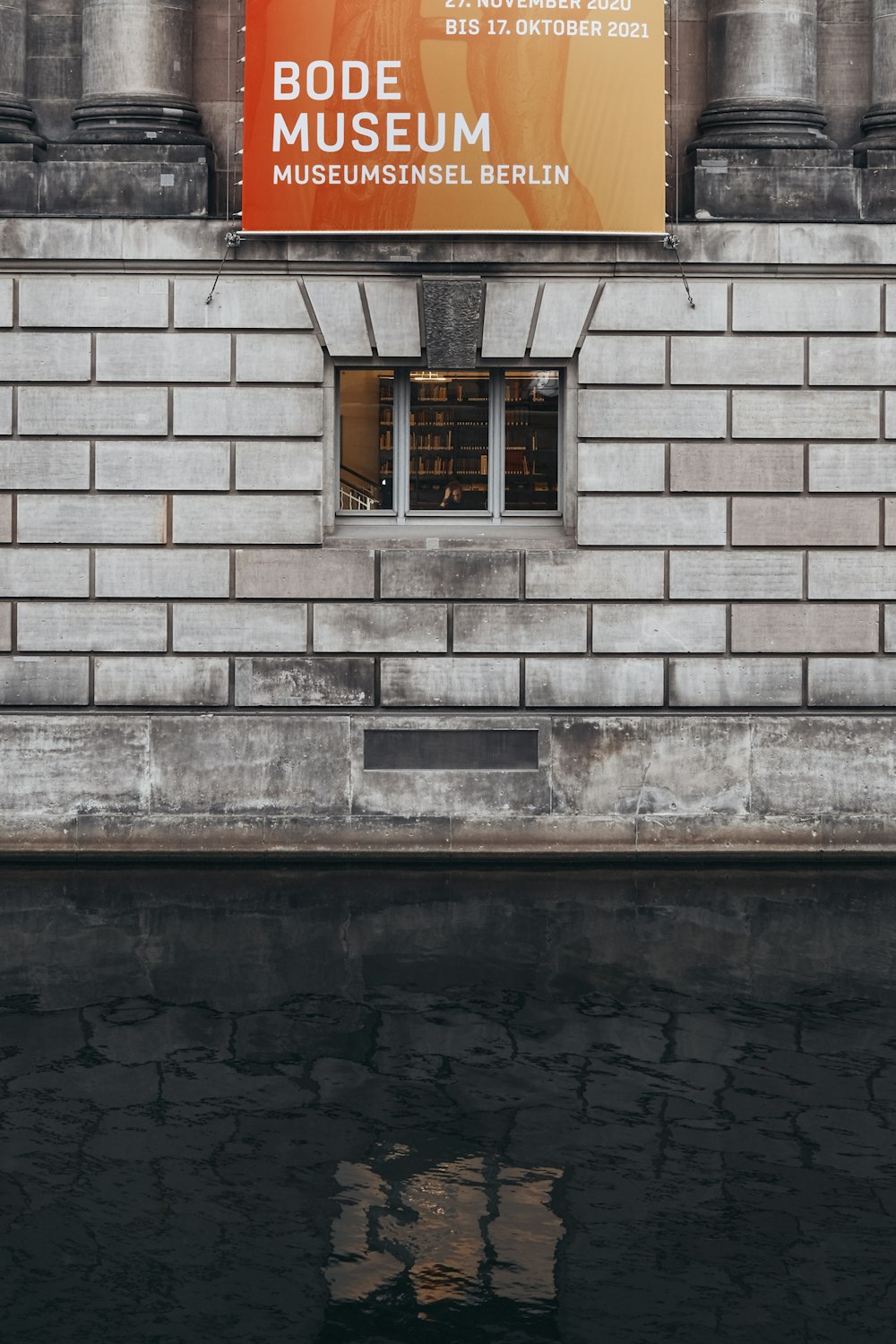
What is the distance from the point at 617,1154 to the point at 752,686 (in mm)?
9082

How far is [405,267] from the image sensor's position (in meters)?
17.1

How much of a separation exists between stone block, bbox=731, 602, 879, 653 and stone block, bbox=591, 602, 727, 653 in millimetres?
214

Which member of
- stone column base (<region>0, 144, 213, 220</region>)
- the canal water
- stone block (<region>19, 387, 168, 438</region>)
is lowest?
the canal water

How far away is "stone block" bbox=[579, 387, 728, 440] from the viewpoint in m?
17.2

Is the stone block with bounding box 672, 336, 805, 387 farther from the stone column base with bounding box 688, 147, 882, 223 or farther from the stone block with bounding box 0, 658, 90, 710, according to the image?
the stone block with bounding box 0, 658, 90, 710

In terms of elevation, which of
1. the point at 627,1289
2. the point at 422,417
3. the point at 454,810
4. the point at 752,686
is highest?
the point at 422,417

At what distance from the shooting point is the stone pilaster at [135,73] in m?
17.2

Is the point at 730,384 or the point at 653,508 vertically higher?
the point at 730,384

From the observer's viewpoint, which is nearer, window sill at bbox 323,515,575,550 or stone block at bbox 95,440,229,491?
stone block at bbox 95,440,229,491

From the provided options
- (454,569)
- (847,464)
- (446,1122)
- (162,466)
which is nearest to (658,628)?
(454,569)

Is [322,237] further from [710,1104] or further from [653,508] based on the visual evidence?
[710,1104]

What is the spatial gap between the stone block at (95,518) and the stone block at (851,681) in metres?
6.75

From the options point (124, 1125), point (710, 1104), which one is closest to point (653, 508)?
point (710, 1104)

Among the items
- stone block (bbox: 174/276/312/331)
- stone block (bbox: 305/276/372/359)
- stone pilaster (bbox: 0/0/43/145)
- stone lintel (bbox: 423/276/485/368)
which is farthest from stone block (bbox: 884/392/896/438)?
stone pilaster (bbox: 0/0/43/145)
